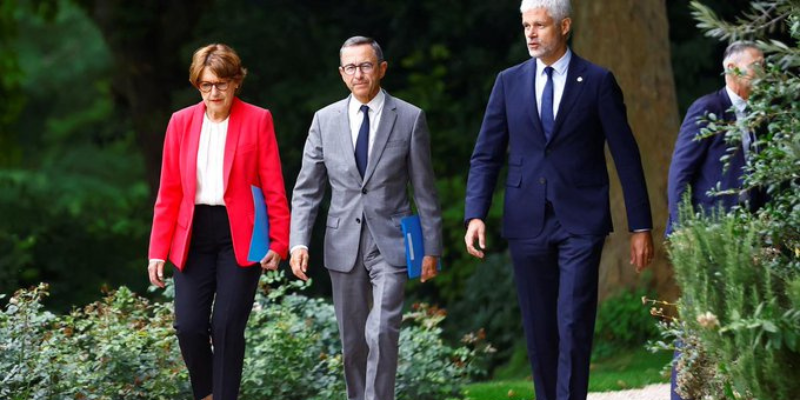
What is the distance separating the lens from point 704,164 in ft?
24.8

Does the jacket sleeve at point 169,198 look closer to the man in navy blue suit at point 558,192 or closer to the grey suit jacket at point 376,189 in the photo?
the grey suit jacket at point 376,189

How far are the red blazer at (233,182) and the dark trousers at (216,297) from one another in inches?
2.3

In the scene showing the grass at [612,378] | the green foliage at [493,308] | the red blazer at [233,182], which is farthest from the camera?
the green foliage at [493,308]

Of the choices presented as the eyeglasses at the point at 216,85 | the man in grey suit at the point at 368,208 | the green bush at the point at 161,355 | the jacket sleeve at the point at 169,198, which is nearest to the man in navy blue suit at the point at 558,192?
the man in grey suit at the point at 368,208

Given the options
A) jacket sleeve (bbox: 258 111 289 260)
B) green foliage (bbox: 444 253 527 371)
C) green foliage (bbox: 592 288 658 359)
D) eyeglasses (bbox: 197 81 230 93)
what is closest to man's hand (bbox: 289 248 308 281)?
jacket sleeve (bbox: 258 111 289 260)

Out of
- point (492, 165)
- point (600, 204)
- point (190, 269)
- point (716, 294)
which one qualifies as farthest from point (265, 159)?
point (716, 294)

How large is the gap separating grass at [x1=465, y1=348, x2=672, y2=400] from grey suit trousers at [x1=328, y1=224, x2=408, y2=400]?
83.2 inches

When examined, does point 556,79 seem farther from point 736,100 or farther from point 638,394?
point 638,394

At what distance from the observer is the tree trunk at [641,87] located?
41.8 ft

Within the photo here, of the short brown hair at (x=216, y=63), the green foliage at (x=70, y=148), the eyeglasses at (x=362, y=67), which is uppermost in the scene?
the green foliage at (x=70, y=148)

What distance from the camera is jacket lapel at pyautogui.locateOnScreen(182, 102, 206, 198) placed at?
7.16 metres

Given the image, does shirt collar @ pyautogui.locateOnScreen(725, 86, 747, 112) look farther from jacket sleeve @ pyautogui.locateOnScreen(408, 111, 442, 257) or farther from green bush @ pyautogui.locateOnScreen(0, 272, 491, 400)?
green bush @ pyautogui.locateOnScreen(0, 272, 491, 400)

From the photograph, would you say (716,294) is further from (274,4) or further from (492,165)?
(274,4)

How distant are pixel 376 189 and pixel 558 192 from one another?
33.4 inches
